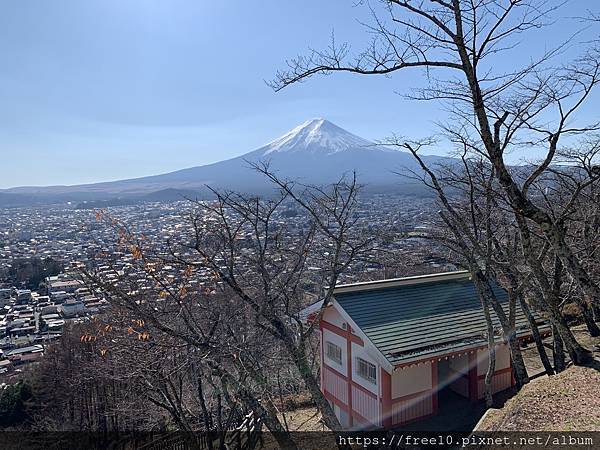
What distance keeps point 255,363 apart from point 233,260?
5.32 feet

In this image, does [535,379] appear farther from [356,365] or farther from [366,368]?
[356,365]

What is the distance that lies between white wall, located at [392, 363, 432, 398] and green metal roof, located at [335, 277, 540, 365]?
480 millimetres

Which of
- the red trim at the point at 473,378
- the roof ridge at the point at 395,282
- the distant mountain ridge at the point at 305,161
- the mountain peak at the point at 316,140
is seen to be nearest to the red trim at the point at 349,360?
the roof ridge at the point at 395,282

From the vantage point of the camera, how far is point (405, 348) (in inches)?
255

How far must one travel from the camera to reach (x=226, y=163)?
309 feet

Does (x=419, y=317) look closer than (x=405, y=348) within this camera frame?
No

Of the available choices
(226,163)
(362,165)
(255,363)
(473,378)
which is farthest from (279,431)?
(226,163)

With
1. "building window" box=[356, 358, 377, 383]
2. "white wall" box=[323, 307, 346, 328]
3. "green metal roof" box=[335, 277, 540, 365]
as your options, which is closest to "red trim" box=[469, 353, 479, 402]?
"green metal roof" box=[335, 277, 540, 365]

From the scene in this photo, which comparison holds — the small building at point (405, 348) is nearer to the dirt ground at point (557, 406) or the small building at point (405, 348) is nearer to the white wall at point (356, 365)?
the white wall at point (356, 365)

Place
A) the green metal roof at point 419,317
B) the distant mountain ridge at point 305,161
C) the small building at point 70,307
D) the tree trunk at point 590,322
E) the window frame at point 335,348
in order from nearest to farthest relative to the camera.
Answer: the green metal roof at point 419,317
the window frame at point 335,348
the tree trunk at point 590,322
the small building at point 70,307
the distant mountain ridge at point 305,161

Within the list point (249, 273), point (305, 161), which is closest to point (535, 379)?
point (249, 273)

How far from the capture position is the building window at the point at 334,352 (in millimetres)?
7902

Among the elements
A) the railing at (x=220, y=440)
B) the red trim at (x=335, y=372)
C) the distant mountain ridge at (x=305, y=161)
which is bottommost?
the railing at (x=220, y=440)

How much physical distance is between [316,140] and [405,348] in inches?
2916
